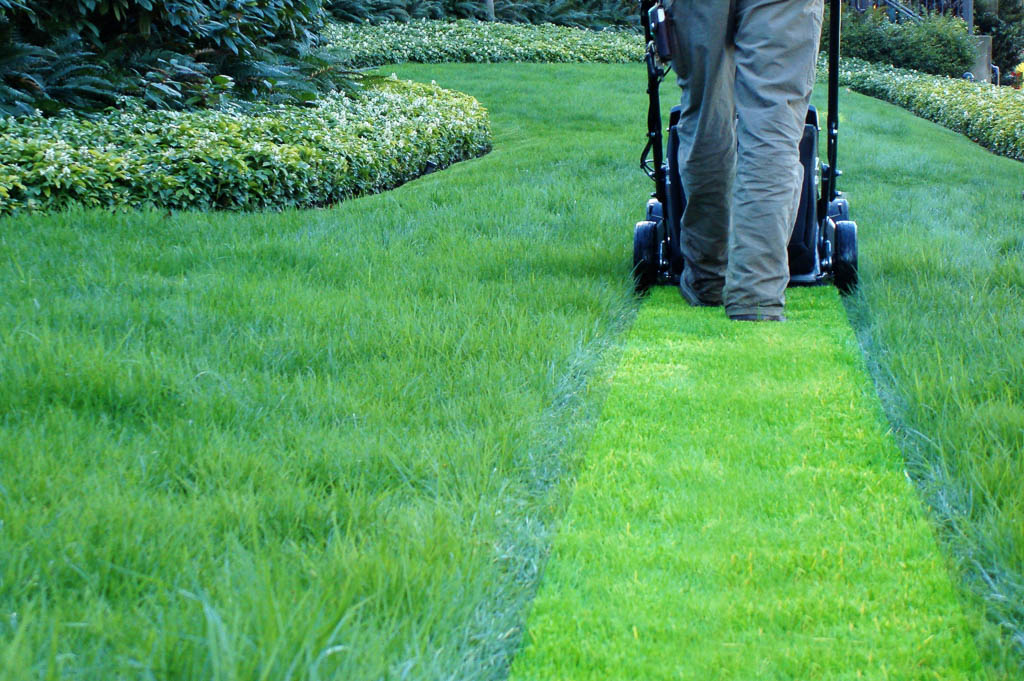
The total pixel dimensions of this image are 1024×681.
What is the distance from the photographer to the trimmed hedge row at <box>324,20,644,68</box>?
→ 1878 cm

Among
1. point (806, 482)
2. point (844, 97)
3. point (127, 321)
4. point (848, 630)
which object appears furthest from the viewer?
point (844, 97)

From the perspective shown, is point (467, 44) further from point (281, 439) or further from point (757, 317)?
point (281, 439)

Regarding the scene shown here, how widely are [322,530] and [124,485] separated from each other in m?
0.45

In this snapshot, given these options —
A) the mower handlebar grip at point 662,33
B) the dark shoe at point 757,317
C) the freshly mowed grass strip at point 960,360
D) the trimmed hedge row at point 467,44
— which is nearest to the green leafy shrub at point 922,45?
the trimmed hedge row at point 467,44

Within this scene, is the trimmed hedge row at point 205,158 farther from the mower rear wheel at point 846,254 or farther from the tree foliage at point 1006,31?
the tree foliage at point 1006,31

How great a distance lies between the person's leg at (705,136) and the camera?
366 cm

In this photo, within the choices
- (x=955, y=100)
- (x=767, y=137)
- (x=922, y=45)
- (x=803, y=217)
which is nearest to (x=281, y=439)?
(x=767, y=137)

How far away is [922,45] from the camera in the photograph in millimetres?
20938

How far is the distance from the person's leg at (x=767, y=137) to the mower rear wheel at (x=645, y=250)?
0.57 meters

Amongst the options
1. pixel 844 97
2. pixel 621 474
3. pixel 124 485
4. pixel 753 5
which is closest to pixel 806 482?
pixel 621 474

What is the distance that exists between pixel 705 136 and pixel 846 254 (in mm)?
822

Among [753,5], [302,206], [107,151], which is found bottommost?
[302,206]

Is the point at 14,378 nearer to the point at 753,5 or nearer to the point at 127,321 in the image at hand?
the point at 127,321

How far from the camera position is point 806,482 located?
2248mm
